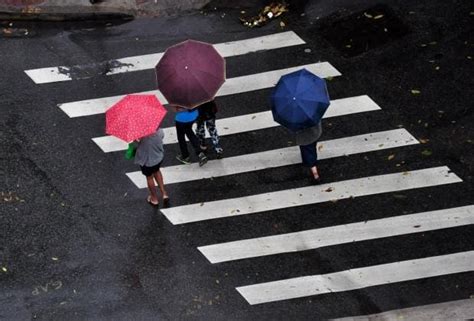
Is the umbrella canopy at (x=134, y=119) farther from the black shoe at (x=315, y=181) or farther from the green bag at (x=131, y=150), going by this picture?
the black shoe at (x=315, y=181)

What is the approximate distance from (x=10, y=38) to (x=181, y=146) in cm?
427

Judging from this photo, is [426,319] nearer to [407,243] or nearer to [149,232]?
[407,243]

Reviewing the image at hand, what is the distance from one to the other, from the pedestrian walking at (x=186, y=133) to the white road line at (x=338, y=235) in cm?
166

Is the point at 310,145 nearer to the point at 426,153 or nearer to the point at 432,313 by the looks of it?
the point at 426,153

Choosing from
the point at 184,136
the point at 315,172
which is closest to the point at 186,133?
the point at 184,136

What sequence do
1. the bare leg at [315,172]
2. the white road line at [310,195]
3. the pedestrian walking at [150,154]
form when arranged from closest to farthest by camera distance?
the pedestrian walking at [150,154]
the white road line at [310,195]
the bare leg at [315,172]

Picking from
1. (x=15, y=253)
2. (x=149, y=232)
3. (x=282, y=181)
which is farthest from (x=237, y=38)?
(x=15, y=253)

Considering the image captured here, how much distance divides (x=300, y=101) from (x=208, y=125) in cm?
183

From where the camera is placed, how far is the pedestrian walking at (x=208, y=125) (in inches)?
485

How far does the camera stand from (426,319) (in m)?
10.9

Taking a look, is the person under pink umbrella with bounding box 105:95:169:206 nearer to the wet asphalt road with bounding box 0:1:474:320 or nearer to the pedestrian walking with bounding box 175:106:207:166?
the pedestrian walking with bounding box 175:106:207:166

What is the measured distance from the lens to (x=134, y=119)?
11.1 m

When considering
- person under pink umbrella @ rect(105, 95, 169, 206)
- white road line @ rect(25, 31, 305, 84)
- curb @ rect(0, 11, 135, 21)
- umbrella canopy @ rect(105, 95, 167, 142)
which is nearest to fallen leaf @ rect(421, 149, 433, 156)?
white road line @ rect(25, 31, 305, 84)

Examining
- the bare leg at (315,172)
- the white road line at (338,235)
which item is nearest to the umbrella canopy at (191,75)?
the bare leg at (315,172)
